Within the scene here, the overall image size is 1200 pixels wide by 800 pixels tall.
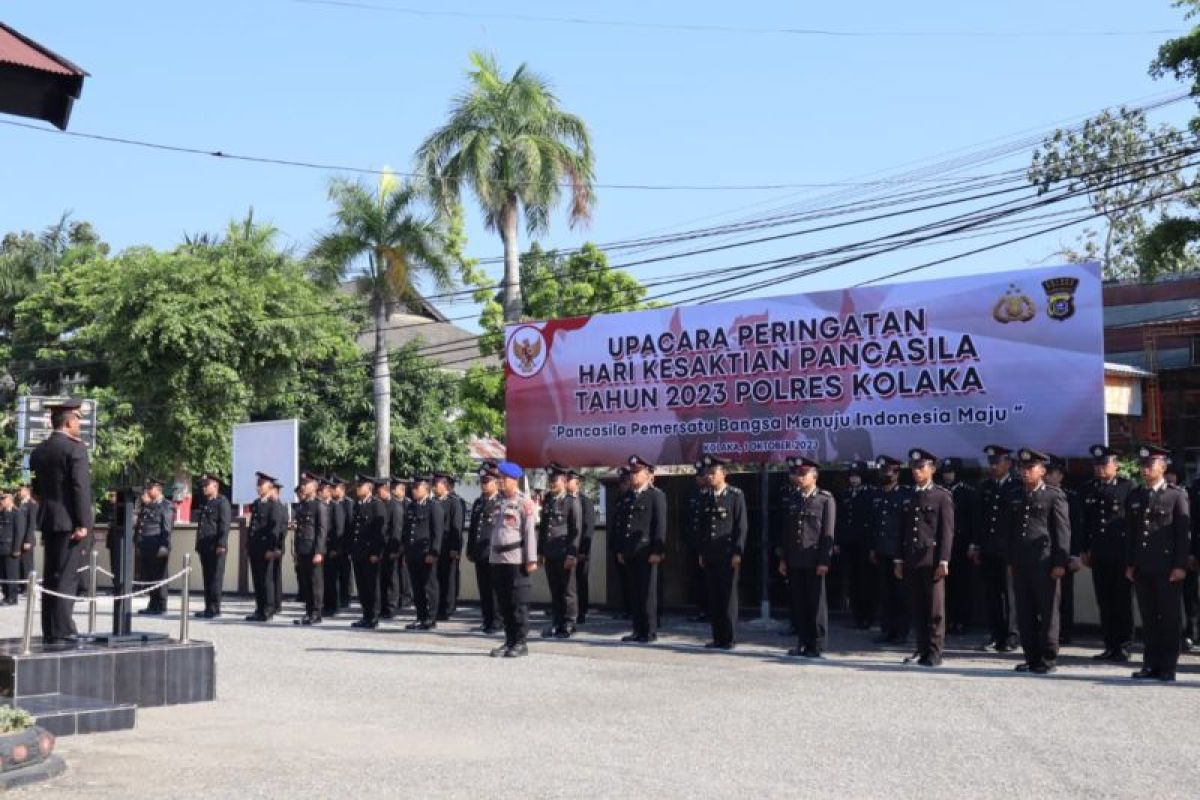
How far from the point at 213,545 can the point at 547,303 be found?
22.6 m

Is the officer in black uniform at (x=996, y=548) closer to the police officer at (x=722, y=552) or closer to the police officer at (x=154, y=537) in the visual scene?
the police officer at (x=722, y=552)

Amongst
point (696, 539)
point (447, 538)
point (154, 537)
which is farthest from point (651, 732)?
point (154, 537)

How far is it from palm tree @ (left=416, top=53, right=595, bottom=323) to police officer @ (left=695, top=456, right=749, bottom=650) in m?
20.2

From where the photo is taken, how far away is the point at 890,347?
15539mm

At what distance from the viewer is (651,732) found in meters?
8.88

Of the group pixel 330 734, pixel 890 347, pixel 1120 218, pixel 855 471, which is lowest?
pixel 330 734

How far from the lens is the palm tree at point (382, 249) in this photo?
121ft

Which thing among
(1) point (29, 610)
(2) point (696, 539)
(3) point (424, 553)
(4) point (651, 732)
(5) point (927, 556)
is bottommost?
(4) point (651, 732)

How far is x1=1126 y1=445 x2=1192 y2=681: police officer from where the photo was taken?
11.4m

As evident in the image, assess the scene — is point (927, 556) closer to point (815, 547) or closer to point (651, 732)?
point (815, 547)

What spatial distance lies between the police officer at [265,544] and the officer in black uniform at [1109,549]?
32.8 ft

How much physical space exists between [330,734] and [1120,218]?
4668cm

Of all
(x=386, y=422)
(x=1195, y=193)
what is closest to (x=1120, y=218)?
(x=1195, y=193)

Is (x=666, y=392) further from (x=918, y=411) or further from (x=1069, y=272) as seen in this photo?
(x=1069, y=272)
